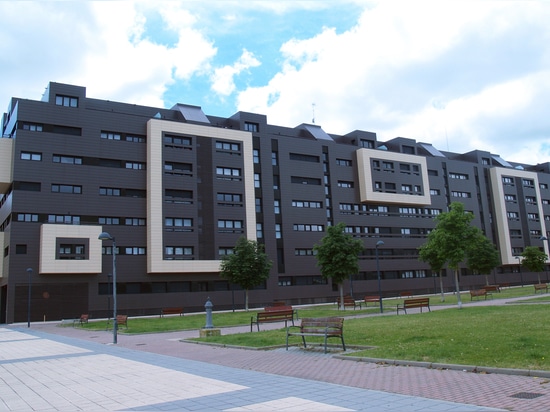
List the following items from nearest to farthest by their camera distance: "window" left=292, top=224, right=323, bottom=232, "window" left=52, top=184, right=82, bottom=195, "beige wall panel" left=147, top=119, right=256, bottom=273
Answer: "window" left=52, top=184, right=82, bottom=195
"beige wall panel" left=147, top=119, right=256, bottom=273
"window" left=292, top=224, right=323, bottom=232

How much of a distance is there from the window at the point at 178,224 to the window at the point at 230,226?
11.8 ft

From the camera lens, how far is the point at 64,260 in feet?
153

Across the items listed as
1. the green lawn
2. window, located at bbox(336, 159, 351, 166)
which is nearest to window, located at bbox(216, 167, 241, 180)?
window, located at bbox(336, 159, 351, 166)

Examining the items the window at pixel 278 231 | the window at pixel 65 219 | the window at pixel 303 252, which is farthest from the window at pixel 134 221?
the window at pixel 303 252

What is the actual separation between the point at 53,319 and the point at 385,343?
4134 cm

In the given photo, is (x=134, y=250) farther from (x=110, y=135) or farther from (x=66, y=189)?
(x=110, y=135)

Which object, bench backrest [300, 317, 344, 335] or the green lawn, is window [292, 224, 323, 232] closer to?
the green lawn

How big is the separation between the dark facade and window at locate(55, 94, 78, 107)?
0.48 feet

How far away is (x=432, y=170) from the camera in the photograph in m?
77.8

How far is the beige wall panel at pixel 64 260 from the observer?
45.8 metres

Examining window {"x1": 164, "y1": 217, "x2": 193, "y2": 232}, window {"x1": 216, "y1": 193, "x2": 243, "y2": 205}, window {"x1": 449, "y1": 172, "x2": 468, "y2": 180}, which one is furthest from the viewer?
window {"x1": 449, "y1": 172, "x2": 468, "y2": 180}

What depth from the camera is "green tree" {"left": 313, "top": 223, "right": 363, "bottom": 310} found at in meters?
41.7

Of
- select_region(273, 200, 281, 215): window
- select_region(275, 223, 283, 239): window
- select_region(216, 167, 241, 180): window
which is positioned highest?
select_region(216, 167, 241, 180): window

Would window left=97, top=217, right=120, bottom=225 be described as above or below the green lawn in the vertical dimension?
above
